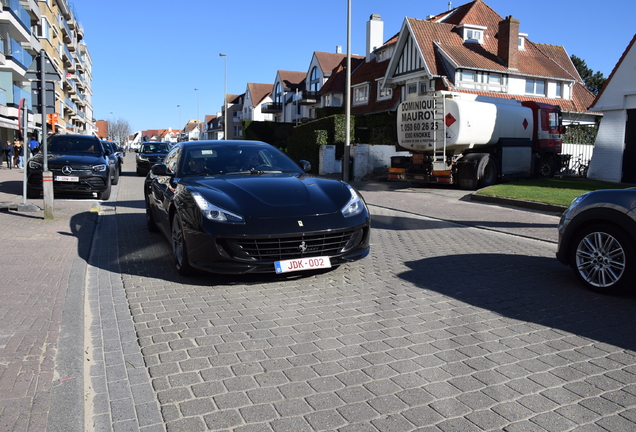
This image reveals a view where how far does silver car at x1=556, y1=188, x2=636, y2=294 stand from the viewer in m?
5.28

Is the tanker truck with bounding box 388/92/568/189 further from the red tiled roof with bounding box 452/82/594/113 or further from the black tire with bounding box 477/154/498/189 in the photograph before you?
the red tiled roof with bounding box 452/82/594/113

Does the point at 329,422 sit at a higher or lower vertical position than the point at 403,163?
lower

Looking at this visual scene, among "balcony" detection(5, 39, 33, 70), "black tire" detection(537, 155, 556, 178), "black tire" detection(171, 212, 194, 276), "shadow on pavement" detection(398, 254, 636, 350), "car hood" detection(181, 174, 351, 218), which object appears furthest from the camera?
"balcony" detection(5, 39, 33, 70)

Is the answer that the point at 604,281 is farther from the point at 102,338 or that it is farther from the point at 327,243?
the point at 102,338

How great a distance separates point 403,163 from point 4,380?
17331 mm

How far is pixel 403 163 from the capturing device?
19719 millimetres

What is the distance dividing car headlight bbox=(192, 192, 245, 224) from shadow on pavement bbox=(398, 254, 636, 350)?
1969mm

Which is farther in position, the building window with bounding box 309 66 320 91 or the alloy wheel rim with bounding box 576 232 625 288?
the building window with bounding box 309 66 320 91

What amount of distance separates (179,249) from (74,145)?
10761 mm

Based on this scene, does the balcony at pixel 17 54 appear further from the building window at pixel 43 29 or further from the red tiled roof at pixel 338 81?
the red tiled roof at pixel 338 81

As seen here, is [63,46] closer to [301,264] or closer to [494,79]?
[494,79]

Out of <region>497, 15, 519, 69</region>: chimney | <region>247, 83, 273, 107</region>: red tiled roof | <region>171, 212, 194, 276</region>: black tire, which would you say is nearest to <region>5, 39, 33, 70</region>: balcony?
<region>497, 15, 519, 69</region>: chimney

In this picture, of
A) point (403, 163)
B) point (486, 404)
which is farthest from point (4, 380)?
point (403, 163)

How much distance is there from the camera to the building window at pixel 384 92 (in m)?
39.3
